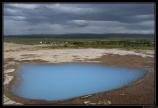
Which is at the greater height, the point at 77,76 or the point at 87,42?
the point at 87,42

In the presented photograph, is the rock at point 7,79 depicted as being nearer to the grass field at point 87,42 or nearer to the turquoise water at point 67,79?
the turquoise water at point 67,79

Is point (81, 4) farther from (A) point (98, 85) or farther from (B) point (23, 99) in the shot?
(B) point (23, 99)

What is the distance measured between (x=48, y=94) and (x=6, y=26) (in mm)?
723

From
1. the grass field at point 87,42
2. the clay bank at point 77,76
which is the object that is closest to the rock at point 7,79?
the clay bank at point 77,76

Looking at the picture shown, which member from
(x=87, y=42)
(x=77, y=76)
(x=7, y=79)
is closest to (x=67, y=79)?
(x=77, y=76)

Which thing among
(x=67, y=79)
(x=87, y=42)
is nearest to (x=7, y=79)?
(x=67, y=79)

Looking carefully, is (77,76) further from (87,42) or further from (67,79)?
(87,42)

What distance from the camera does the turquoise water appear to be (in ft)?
9.12

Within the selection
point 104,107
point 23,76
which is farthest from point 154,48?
point 23,76

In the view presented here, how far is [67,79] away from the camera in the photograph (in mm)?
2818

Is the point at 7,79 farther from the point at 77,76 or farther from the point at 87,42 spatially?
the point at 87,42

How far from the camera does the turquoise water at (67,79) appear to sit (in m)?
2.78

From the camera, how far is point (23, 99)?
2.75 metres

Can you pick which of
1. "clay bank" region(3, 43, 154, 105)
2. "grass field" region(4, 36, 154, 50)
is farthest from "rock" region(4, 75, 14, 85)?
"grass field" region(4, 36, 154, 50)
